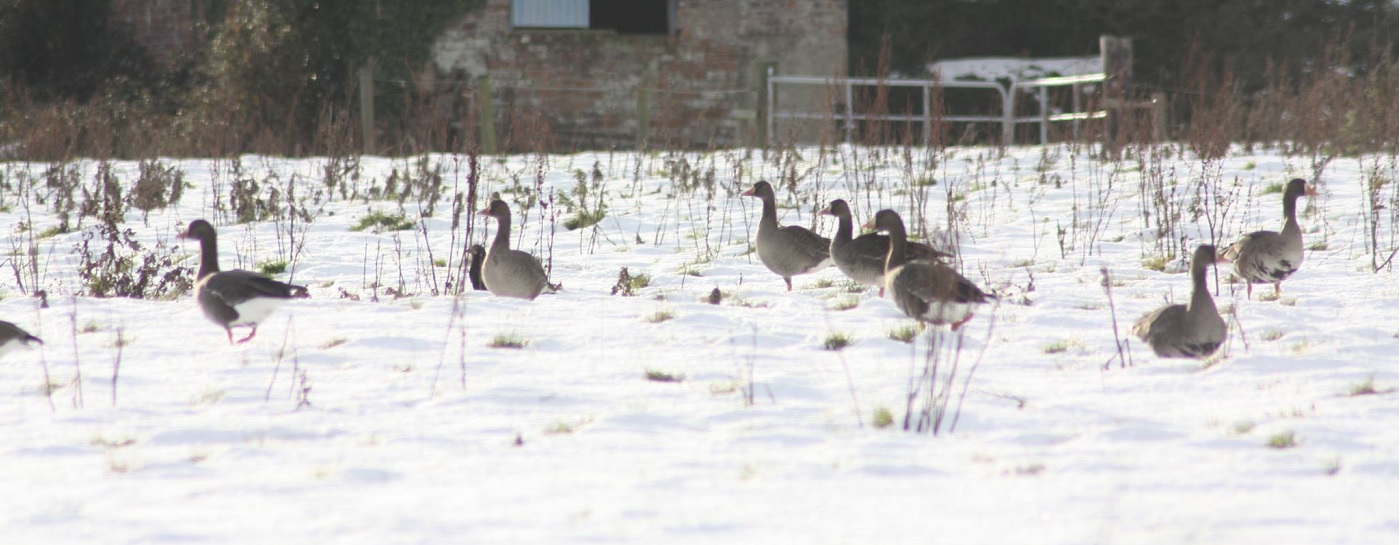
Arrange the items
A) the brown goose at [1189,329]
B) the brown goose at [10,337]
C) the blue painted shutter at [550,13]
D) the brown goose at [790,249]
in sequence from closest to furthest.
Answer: the brown goose at [1189,329], the brown goose at [10,337], the brown goose at [790,249], the blue painted shutter at [550,13]

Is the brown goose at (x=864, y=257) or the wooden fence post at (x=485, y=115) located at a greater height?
the wooden fence post at (x=485, y=115)

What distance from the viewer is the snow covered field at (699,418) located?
3.76m

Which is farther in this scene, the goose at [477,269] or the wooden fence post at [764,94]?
the wooden fence post at [764,94]

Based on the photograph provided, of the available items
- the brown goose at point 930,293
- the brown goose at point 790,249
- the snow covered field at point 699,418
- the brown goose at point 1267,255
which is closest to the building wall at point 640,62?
the snow covered field at point 699,418

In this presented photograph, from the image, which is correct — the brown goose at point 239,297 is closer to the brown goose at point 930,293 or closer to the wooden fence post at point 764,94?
the brown goose at point 930,293

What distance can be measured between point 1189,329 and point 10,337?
506 centimetres

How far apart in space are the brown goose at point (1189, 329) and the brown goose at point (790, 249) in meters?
2.61

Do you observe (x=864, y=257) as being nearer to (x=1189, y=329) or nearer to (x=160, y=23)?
(x=1189, y=329)

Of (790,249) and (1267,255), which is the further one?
(790,249)

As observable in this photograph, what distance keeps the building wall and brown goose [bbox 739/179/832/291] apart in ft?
44.1

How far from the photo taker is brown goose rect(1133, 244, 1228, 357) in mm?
5590

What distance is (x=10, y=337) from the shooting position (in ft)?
19.3

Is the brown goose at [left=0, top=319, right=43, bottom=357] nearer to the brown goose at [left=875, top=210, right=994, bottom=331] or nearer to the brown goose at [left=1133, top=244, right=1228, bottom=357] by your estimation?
the brown goose at [left=875, top=210, right=994, bottom=331]

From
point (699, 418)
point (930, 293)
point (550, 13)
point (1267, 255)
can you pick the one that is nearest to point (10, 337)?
point (699, 418)
